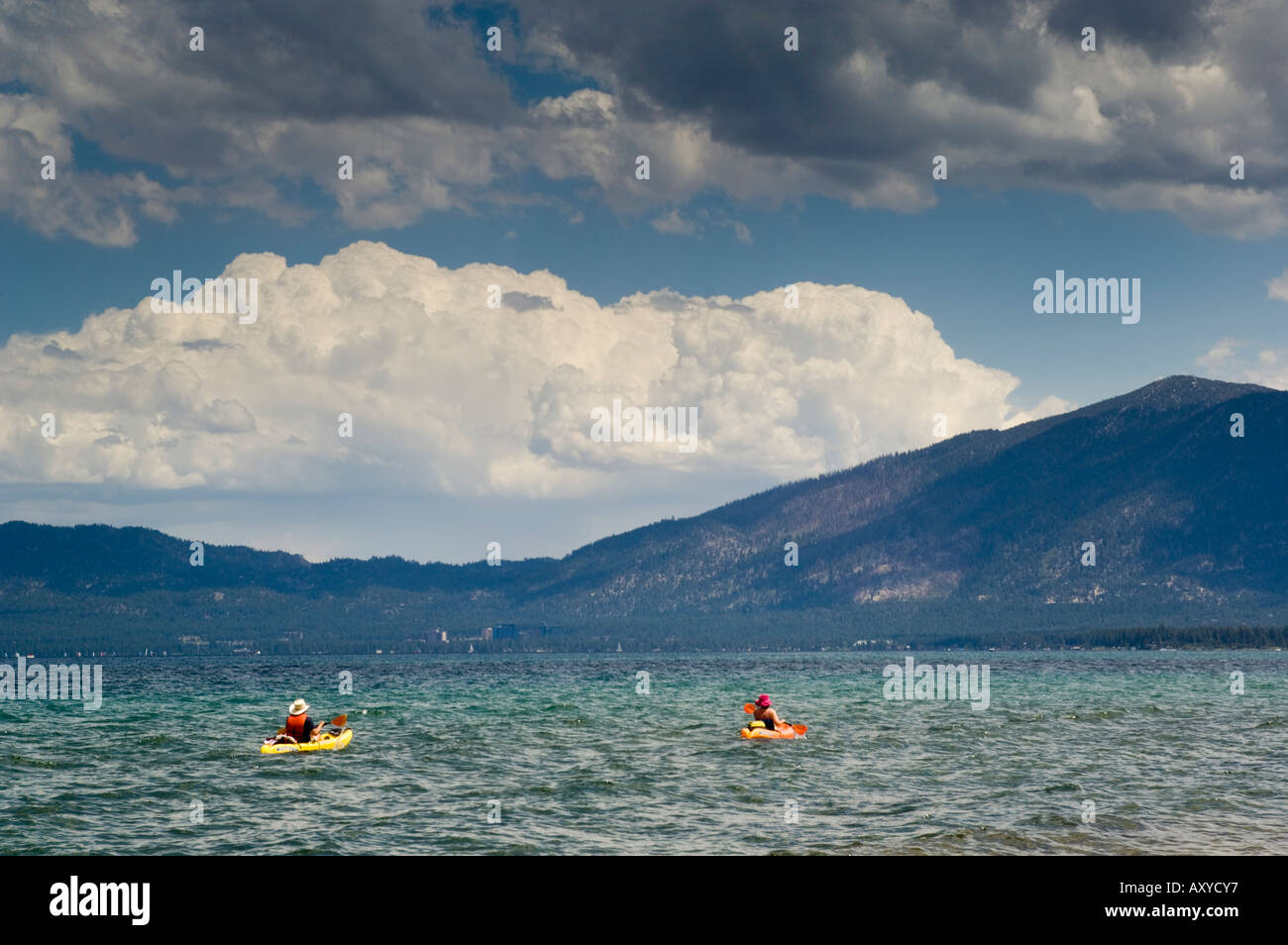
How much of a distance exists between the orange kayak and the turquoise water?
1152 mm

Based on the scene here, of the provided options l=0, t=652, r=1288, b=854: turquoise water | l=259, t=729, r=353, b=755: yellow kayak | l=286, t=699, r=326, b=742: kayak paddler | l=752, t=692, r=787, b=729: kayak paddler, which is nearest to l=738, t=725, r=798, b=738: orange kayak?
l=752, t=692, r=787, b=729: kayak paddler

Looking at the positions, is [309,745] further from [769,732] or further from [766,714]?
[769,732]

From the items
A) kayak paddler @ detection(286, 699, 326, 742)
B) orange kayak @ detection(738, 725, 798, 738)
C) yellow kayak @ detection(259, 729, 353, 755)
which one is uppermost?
kayak paddler @ detection(286, 699, 326, 742)

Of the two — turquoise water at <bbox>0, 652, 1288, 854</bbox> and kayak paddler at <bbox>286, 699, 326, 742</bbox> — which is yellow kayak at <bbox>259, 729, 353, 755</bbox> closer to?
kayak paddler at <bbox>286, 699, 326, 742</bbox>

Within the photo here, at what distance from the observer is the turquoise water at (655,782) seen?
3662 cm

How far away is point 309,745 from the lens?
185ft

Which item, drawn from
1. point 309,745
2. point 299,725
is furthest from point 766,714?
point 299,725

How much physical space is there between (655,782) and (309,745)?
1764 centimetres

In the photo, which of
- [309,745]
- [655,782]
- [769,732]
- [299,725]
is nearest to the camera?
[655,782]

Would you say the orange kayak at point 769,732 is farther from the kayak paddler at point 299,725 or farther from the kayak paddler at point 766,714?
the kayak paddler at point 299,725

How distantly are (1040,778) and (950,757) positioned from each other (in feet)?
23.2

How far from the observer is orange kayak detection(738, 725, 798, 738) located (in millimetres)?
61347

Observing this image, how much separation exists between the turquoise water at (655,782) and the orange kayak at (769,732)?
115 cm

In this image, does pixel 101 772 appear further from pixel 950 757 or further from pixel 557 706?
pixel 557 706
